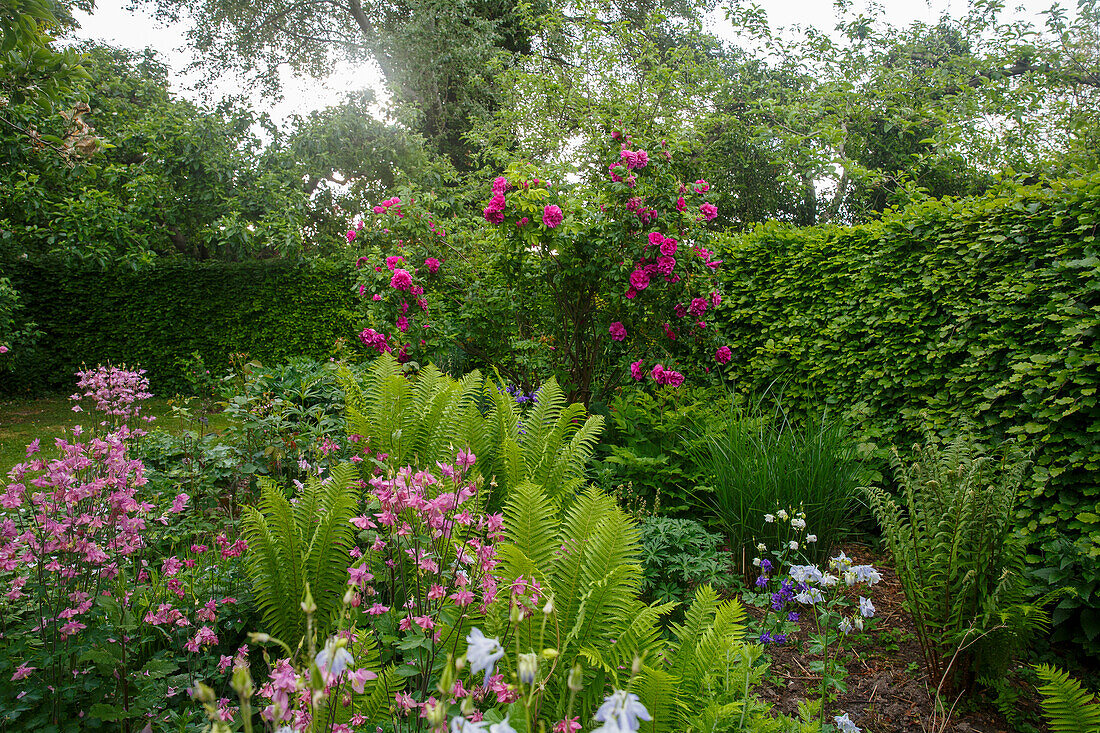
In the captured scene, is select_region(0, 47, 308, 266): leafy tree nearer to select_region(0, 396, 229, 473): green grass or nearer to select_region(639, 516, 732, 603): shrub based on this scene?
select_region(0, 396, 229, 473): green grass

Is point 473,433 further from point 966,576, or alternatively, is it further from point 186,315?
point 186,315

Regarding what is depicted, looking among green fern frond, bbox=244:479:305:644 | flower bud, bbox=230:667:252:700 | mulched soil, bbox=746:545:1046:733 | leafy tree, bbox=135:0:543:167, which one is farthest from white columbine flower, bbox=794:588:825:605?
leafy tree, bbox=135:0:543:167

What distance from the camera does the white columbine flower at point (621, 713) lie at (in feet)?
1.81

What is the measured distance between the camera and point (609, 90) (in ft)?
34.7

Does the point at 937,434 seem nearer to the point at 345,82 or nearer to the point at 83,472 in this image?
the point at 83,472

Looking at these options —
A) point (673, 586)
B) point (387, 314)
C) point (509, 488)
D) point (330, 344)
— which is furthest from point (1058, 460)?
point (330, 344)

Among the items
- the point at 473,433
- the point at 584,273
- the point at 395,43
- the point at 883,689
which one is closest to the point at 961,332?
the point at 883,689

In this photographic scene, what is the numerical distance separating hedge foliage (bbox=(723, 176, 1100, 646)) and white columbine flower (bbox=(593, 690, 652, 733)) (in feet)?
8.41

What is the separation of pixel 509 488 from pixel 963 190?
11.1 m

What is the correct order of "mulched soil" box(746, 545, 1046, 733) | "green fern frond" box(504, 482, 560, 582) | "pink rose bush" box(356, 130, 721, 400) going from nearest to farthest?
"green fern frond" box(504, 482, 560, 582)
"mulched soil" box(746, 545, 1046, 733)
"pink rose bush" box(356, 130, 721, 400)

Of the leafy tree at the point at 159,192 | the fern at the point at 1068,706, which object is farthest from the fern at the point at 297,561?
the leafy tree at the point at 159,192

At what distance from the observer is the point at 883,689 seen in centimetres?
221

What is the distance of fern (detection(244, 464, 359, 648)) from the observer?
1.83 meters

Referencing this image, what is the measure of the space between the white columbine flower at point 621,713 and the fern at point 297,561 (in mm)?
1342
